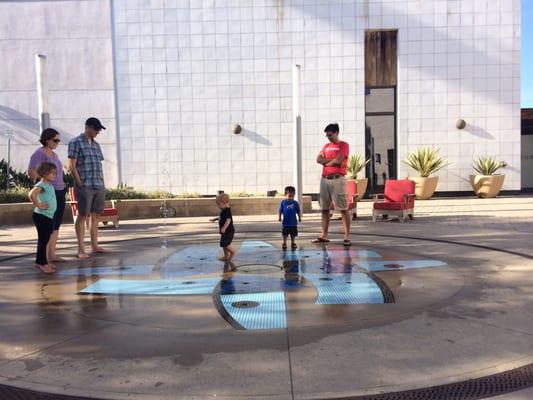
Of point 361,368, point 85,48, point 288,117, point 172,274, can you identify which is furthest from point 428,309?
point 85,48

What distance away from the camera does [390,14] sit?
53.6 feet

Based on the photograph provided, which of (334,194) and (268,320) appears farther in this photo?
(334,194)

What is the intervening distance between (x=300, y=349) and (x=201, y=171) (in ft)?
46.0

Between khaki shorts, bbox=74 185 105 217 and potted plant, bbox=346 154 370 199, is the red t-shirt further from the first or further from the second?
potted plant, bbox=346 154 370 199

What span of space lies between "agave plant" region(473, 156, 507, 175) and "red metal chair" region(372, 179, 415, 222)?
6.39m

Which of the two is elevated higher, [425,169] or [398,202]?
[425,169]

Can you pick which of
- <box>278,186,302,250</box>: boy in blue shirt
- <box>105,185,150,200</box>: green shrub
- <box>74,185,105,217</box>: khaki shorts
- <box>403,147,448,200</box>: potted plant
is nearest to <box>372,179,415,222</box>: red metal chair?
<box>278,186,302,250</box>: boy in blue shirt

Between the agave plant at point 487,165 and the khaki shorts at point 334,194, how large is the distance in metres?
10.4

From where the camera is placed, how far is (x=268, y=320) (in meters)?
3.86

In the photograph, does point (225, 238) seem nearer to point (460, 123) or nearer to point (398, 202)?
point (398, 202)

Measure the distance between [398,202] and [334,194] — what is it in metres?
3.79

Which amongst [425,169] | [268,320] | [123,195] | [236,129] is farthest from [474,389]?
[236,129]

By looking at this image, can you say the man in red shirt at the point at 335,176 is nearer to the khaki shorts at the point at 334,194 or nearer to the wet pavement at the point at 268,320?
the khaki shorts at the point at 334,194

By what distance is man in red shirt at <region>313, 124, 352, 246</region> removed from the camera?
7.43 m
